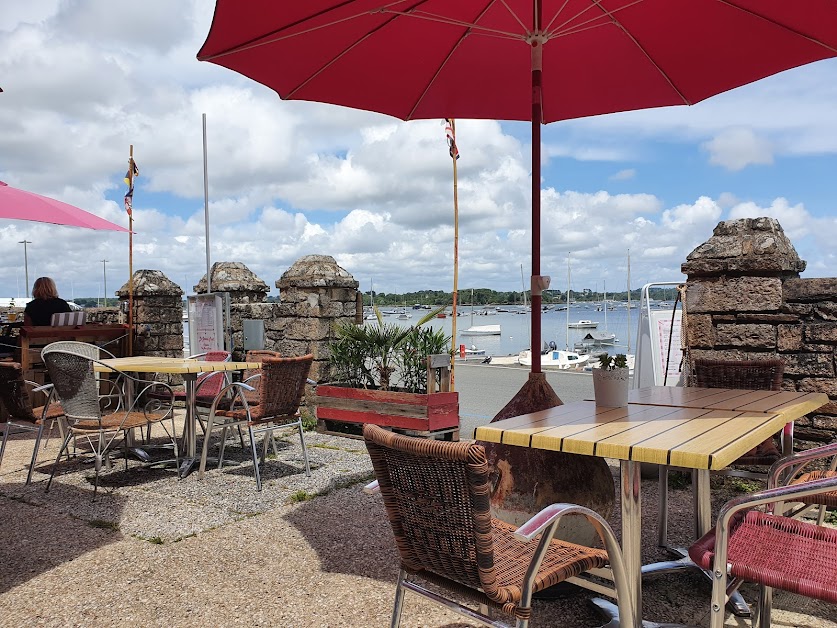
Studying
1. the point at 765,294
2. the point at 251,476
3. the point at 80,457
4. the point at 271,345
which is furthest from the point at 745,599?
the point at 271,345

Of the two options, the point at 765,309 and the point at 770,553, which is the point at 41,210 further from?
the point at 770,553

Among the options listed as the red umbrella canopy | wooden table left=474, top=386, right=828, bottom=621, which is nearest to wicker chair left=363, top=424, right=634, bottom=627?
wooden table left=474, top=386, right=828, bottom=621

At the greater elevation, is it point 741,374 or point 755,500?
point 741,374

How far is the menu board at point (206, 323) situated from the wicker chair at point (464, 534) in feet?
18.4

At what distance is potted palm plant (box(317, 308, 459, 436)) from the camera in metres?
5.35

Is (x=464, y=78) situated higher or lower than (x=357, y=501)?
higher

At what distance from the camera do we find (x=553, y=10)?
305 centimetres

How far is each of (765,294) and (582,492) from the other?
237 centimetres

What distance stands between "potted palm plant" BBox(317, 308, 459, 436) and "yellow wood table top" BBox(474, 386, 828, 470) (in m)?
2.52

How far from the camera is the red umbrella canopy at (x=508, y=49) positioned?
275 centimetres

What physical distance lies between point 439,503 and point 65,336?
651 cm

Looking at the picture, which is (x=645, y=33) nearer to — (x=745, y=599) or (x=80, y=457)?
(x=745, y=599)

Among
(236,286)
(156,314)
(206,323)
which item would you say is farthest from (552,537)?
(236,286)

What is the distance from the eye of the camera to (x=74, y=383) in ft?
14.0
